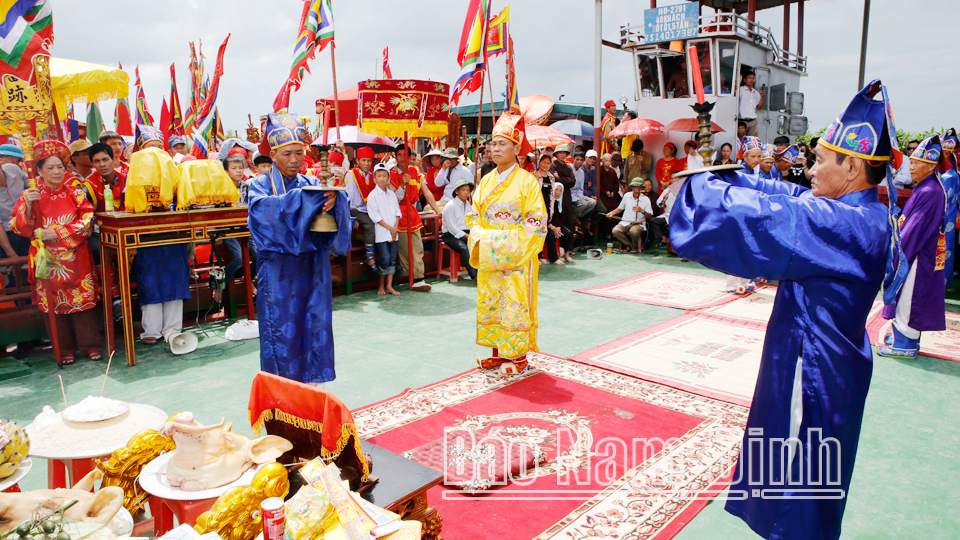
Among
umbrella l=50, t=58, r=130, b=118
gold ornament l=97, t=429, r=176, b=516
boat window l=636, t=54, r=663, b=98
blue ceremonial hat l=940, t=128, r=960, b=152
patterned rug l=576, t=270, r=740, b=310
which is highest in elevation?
boat window l=636, t=54, r=663, b=98

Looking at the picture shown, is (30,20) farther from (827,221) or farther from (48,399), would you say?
(827,221)

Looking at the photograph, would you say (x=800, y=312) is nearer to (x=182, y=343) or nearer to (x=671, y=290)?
(x=182, y=343)

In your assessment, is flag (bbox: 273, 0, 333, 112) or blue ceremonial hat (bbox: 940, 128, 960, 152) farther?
blue ceremonial hat (bbox: 940, 128, 960, 152)

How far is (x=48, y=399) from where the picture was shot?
406 cm

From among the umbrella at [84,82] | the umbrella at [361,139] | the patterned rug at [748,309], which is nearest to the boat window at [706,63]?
the patterned rug at [748,309]

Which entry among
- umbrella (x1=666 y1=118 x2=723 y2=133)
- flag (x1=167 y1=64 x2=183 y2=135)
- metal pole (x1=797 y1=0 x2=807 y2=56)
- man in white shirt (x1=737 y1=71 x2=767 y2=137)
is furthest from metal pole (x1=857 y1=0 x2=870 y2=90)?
flag (x1=167 y1=64 x2=183 y2=135)

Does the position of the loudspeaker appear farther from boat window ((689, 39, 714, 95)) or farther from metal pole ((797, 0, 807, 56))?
metal pole ((797, 0, 807, 56))

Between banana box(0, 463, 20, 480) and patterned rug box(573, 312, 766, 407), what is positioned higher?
banana box(0, 463, 20, 480)

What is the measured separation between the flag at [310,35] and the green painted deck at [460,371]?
2.32 m

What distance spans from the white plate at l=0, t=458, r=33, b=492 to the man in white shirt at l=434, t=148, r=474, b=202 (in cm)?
672

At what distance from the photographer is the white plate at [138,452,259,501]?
2006mm

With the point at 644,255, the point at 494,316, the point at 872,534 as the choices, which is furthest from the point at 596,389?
the point at 644,255

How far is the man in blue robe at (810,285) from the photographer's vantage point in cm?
176

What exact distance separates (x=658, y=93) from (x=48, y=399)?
12869mm
